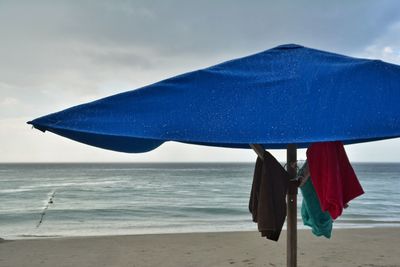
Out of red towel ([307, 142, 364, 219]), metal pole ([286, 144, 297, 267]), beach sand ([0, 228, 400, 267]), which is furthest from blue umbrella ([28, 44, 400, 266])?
beach sand ([0, 228, 400, 267])

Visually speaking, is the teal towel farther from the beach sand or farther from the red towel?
the beach sand

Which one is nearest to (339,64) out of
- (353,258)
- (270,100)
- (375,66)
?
(375,66)

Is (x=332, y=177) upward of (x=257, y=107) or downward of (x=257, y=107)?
downward

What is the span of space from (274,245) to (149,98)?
27.9 ft

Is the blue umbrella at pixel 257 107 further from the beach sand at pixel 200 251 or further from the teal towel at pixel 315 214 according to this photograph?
the beach sand at pixel 200 251

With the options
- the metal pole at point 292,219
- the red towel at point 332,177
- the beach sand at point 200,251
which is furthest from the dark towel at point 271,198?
the beach sand at point 200,251

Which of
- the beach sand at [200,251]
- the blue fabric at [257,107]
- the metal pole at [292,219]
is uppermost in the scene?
the blue fabric at [257,107]

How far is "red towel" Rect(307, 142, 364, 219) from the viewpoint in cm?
237

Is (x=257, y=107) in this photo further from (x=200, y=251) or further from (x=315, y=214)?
(x=200, y=251)

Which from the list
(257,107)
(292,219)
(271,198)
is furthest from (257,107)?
(292,219)

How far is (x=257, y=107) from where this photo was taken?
2.03m

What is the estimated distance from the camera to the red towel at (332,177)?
93.4 inches

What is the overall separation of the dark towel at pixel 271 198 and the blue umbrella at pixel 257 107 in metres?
0.40

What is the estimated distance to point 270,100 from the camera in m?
2.05
